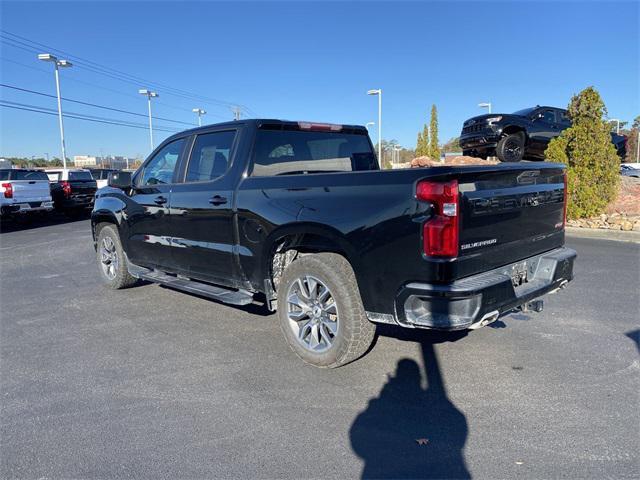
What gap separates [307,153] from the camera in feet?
15.6

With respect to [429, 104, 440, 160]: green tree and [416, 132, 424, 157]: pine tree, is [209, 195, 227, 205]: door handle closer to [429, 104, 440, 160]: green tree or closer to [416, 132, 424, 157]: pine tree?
[429, 104, 440, 160]: green tree

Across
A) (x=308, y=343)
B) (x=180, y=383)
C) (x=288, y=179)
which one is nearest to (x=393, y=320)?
(x=308, y=343)

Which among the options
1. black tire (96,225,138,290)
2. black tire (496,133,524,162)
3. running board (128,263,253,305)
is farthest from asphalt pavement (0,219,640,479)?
black tire (496,133,524,162)

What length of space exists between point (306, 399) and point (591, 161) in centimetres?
995

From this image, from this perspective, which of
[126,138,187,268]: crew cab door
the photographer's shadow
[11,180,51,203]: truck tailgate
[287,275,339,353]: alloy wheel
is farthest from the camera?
[11,180,51,203]: truck tailgate

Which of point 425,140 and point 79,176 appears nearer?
point 79,176

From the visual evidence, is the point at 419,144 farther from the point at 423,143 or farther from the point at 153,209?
the point at 153,209

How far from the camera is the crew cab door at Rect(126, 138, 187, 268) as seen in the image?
5293 millimetres

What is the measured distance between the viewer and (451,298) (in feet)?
9.91

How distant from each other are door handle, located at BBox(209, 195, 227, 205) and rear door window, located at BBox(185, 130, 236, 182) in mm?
245

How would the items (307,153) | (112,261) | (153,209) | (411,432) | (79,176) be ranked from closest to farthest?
(411,432) → (307,153) → (153,209) → (112,261) → (79,176)

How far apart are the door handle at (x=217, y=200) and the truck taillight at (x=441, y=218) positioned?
2081 mm

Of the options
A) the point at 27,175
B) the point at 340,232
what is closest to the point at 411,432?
the point at 340,232

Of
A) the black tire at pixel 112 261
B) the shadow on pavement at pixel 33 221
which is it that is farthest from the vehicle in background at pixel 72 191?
the black tire at pixel 112 261
